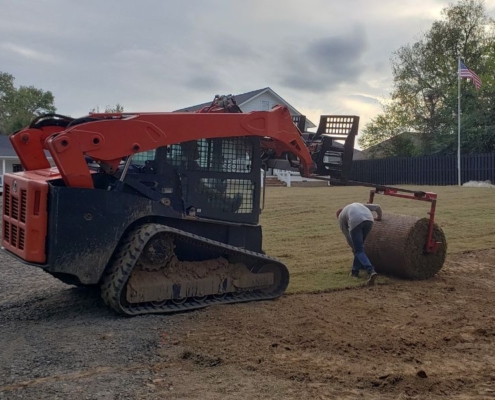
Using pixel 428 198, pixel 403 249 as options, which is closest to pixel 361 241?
pixel 403 249

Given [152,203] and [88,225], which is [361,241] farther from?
[88,225]

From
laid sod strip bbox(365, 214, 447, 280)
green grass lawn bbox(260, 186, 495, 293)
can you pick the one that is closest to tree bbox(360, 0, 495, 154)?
green grass lawn bbox(260, 186, 495, 293)

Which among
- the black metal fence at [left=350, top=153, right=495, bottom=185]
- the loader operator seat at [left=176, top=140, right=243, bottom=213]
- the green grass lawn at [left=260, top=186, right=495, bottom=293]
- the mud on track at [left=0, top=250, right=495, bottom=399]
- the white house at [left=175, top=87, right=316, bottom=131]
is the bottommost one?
the mud on track at [left=0, top=250, right=495, bottom=399]

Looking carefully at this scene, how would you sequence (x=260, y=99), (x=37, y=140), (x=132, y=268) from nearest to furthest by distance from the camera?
(x=132, y=268), (x=37, y=140), (x=260, y=99)

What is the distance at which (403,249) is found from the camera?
8688 millimetres

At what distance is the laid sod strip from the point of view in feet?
28.7

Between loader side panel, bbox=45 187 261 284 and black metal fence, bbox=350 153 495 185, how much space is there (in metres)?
30.7

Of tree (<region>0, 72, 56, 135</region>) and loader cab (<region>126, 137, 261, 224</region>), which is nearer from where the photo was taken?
loader cab (<region>126, 137, 261, 224</region>)

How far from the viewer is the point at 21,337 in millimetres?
5754

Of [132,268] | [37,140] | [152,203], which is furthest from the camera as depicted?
[37,140]

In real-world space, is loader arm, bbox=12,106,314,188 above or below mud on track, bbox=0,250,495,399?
above

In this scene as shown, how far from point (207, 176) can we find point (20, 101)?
74.7 m

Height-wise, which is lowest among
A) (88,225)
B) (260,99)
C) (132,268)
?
(132,268)

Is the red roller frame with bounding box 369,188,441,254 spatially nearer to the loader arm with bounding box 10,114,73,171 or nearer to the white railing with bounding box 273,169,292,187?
the loader arm with bounding box 10,114,73,171
